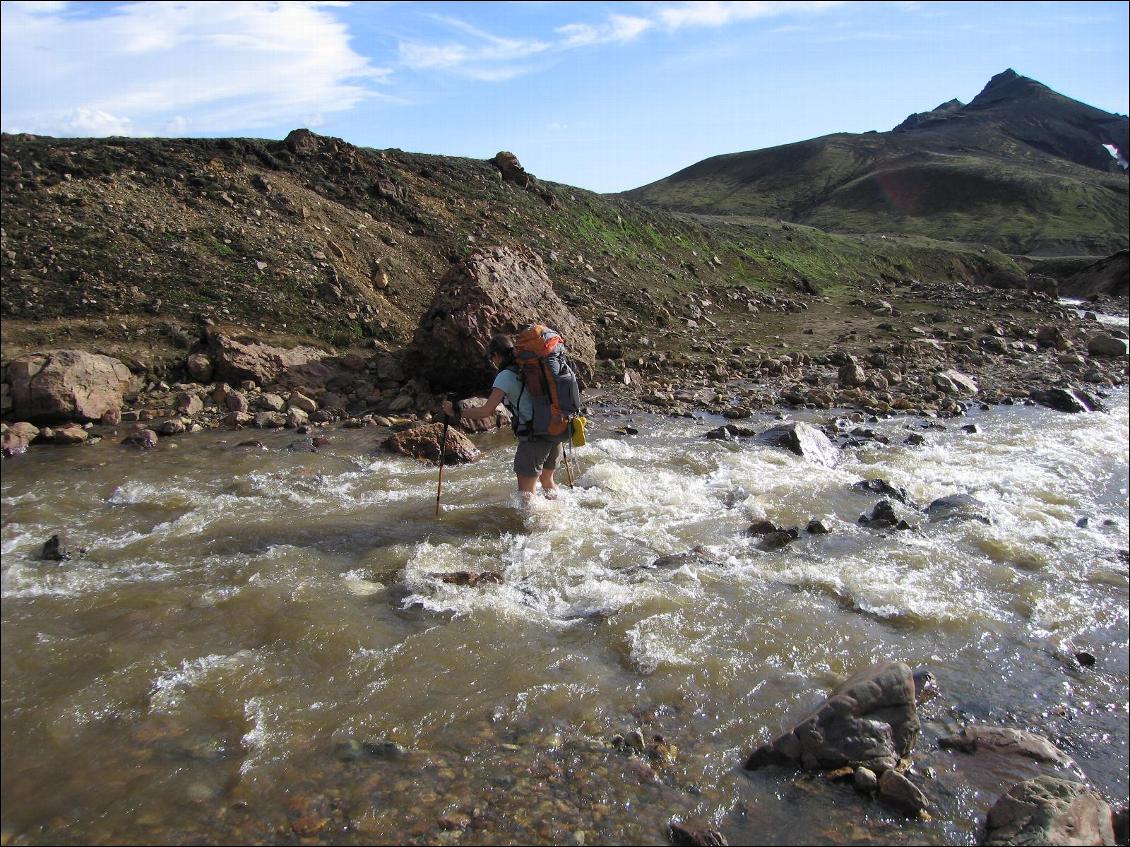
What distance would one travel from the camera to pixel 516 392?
370 inches

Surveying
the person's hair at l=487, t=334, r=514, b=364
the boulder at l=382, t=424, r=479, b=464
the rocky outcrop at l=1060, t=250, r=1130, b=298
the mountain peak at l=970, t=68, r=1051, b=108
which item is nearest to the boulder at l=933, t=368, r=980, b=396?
the boulder at l=382, t=424, r=479, b=464

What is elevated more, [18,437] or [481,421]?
[18,437]

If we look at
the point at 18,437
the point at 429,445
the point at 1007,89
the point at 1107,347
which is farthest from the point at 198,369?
the point at 1007,89

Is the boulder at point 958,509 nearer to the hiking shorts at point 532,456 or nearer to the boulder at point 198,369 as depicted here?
the hiking shorts at point 532,456

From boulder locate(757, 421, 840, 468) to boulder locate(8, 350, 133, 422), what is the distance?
11.1 m

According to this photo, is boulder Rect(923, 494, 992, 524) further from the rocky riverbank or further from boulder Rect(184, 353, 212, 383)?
boulder Rect(184, 353, 212, 383)

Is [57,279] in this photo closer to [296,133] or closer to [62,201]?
[62,201]

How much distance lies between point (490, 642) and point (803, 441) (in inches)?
318

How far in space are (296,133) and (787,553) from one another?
19504 mm

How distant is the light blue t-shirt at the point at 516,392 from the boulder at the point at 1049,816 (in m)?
6.24

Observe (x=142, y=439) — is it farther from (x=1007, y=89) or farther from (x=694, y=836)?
(x=1007, y=89)

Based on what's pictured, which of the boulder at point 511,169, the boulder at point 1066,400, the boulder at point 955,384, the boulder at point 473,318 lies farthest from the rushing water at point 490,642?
the boulder at point 511,169

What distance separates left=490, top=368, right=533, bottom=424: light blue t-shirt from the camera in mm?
9352

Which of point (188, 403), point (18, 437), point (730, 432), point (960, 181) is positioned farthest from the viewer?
point (960, 181)
